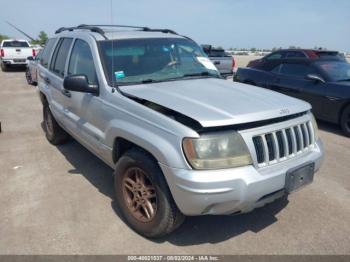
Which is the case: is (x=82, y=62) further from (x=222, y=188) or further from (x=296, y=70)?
(x=296, y=70)

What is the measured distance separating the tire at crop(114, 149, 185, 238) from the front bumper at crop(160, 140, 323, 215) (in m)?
0.15

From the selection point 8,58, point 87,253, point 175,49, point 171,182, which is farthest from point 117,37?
point 8,58

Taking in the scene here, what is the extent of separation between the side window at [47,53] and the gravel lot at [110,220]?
1.65 meters

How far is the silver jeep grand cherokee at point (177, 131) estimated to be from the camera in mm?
2607

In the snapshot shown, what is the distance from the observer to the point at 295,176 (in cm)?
292

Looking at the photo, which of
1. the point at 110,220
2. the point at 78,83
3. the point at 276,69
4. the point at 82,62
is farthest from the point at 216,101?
the point at 276,69

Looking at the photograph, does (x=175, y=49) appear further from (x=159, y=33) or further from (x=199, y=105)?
(x=199, y=105)

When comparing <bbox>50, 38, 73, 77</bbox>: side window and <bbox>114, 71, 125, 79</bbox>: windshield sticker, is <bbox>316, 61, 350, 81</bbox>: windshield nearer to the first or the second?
<bbox>114, 71, 125, 79</bbox>: windshield sticker

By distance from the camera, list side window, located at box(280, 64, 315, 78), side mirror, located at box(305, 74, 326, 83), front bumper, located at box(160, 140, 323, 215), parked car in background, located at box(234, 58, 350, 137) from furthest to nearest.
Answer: side window, located at box(280, 64, 315, 78)
side mirror, located at box(305, 74, 326, 83)
parked car in background, located at box(234, 58, 350, 137)
front bumper, located at box(160, 140, 323, 215)

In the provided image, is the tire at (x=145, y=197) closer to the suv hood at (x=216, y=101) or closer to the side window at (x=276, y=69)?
the suv hood at (x=216, y=101)

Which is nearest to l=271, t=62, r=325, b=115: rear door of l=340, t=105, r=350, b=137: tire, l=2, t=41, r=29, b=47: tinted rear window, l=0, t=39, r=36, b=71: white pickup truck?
l=340, t=105, r=350, b=137: tire

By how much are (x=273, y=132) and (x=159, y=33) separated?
233 cm

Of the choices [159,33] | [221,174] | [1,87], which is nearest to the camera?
[221,174]

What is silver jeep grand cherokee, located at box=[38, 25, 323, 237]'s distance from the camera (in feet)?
8.55
